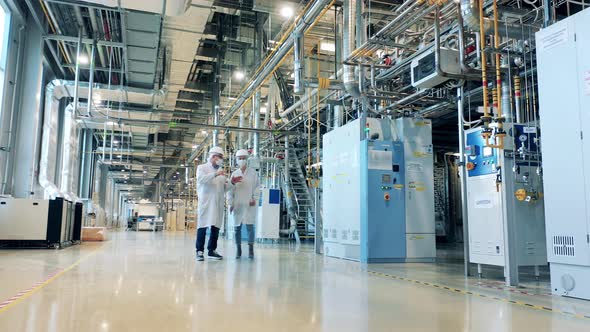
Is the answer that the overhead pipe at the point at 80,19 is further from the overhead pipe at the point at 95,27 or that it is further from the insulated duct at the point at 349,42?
the insulated duct at the point at 349,42

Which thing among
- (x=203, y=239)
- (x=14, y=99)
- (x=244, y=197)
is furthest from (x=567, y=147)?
(x=14, y=99)

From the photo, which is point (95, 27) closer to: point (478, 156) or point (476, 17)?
point (476, 17)

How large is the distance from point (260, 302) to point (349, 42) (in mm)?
4496

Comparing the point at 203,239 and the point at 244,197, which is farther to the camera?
the point at 244,197

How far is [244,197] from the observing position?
7109mm

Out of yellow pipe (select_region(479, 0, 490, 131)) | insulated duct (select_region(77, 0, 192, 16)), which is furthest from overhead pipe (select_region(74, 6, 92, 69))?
yellow pipe (select_region(479, 0, 490, 131))

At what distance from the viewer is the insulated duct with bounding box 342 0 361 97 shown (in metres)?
6.46

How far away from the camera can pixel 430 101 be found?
7.28 metres

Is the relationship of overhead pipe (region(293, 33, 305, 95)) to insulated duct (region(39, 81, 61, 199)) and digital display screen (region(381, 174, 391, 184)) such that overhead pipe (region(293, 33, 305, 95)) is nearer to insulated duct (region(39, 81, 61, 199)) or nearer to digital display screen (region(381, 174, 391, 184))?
digital display screen (region(381, 174, 391, 184))

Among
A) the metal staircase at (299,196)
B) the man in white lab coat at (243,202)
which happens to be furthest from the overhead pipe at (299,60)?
the metal staircase at (299,196)

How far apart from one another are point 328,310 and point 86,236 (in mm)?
11627

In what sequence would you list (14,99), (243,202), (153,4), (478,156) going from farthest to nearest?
(14,99) → (243,202) → (153,4) → (478,156)

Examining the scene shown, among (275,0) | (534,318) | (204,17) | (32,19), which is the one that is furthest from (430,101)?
(32,19)

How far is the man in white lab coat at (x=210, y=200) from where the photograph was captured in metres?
6.66
